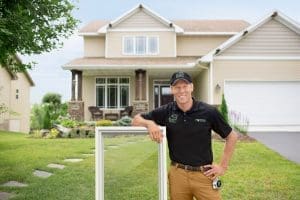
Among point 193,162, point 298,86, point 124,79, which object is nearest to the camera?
point 193,162

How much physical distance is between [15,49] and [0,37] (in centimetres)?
108

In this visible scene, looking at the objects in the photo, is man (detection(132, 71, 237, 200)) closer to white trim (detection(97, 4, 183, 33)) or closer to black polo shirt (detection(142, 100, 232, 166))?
black polo shirt (detection(142, 100, 232, 166))

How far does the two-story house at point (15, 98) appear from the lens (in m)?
26.1

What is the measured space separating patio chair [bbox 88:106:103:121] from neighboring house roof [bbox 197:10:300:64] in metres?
6.03

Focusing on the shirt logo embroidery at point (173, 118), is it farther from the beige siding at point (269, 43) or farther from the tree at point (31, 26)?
the beige siding at point (269, 43)

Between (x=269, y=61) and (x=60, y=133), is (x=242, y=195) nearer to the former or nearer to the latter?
(x=60, y=133)

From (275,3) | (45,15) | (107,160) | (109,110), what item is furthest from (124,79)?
(107,160)

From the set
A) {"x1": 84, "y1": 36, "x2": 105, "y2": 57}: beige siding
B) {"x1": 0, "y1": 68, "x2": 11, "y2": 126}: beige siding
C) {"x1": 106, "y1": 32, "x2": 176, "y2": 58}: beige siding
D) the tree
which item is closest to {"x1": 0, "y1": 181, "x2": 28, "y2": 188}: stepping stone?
the tree

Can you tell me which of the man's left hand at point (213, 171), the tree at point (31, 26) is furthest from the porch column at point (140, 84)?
the man's left hand at point (213, 171)

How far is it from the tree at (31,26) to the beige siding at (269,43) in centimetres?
1181

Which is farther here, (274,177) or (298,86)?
(298,86)

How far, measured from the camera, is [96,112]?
890 inches

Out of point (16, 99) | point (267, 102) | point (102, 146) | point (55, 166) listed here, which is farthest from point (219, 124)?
point (16, 99)

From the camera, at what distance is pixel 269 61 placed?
2030 centimetres
